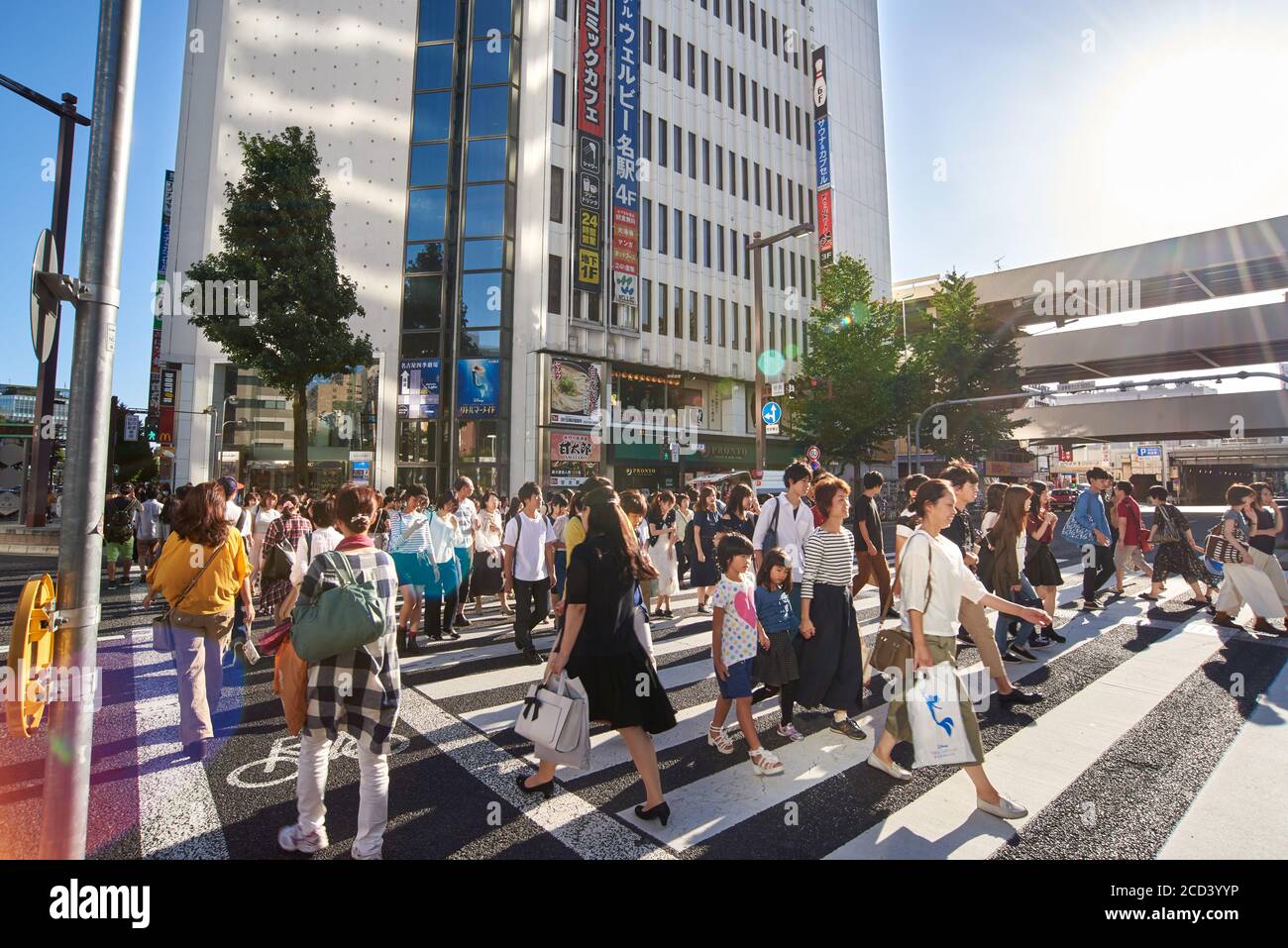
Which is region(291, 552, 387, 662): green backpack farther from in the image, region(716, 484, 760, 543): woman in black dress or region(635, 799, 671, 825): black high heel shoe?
region(716, 484, 760, 543): woman in black dress

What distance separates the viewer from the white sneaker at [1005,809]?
11.3 ft

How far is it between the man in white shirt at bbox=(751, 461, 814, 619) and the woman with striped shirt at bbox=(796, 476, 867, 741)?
1666 mm

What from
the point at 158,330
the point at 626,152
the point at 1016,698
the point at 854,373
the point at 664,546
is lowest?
the point at 1016,698

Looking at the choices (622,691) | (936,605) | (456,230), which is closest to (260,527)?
(622,691)

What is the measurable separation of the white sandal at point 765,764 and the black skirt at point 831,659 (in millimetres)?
758

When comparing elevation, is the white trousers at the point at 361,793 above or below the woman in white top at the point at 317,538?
below

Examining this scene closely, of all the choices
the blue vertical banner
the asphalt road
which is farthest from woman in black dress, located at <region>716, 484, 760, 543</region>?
the blue vertical banner

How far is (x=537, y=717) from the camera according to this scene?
354cm

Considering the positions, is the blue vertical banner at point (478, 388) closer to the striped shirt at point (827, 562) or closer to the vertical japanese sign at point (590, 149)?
the vertical japanese sign at point (590, 149)

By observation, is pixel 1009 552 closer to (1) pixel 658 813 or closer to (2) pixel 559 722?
(1) pixel 658 813

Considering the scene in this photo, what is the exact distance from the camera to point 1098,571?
9.71 metres

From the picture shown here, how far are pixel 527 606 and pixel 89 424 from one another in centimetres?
463

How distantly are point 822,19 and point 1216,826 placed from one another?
4790cm

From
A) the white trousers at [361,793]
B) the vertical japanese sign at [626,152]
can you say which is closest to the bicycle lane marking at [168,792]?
the white trousers at [361,793]
